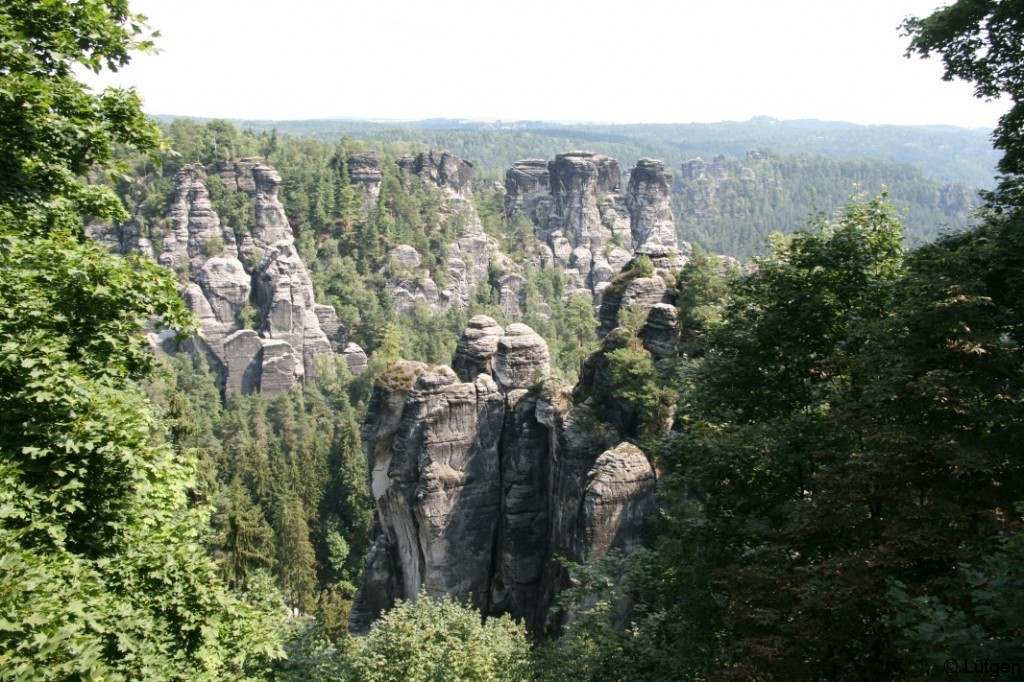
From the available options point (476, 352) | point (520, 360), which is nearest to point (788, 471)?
point (520, 360)

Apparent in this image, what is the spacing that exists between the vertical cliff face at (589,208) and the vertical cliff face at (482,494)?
250ft

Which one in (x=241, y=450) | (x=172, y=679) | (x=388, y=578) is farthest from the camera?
(x=241, y=450)

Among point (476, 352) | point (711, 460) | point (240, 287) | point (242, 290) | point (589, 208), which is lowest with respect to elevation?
point (242, 290)

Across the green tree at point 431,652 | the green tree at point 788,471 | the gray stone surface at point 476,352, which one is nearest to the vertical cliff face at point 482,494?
the gray stone surface at point 476,352

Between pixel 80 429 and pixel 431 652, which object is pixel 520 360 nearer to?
pixel 431 652

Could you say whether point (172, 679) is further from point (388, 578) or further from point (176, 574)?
point (388, 578)

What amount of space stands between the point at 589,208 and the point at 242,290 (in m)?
52.0

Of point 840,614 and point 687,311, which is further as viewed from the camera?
point 687,311

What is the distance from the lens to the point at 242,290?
252 ft

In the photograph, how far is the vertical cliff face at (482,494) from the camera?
1070 inches

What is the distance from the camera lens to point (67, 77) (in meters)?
10.4

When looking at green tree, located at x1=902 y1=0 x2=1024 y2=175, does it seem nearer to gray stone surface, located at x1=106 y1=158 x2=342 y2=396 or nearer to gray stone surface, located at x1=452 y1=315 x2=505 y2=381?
gray stone surface, located at x1=452 y1=315 x2=505 y2=381

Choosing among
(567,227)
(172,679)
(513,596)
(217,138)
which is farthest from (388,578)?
(567,227)

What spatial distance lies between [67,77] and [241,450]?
4874cm
